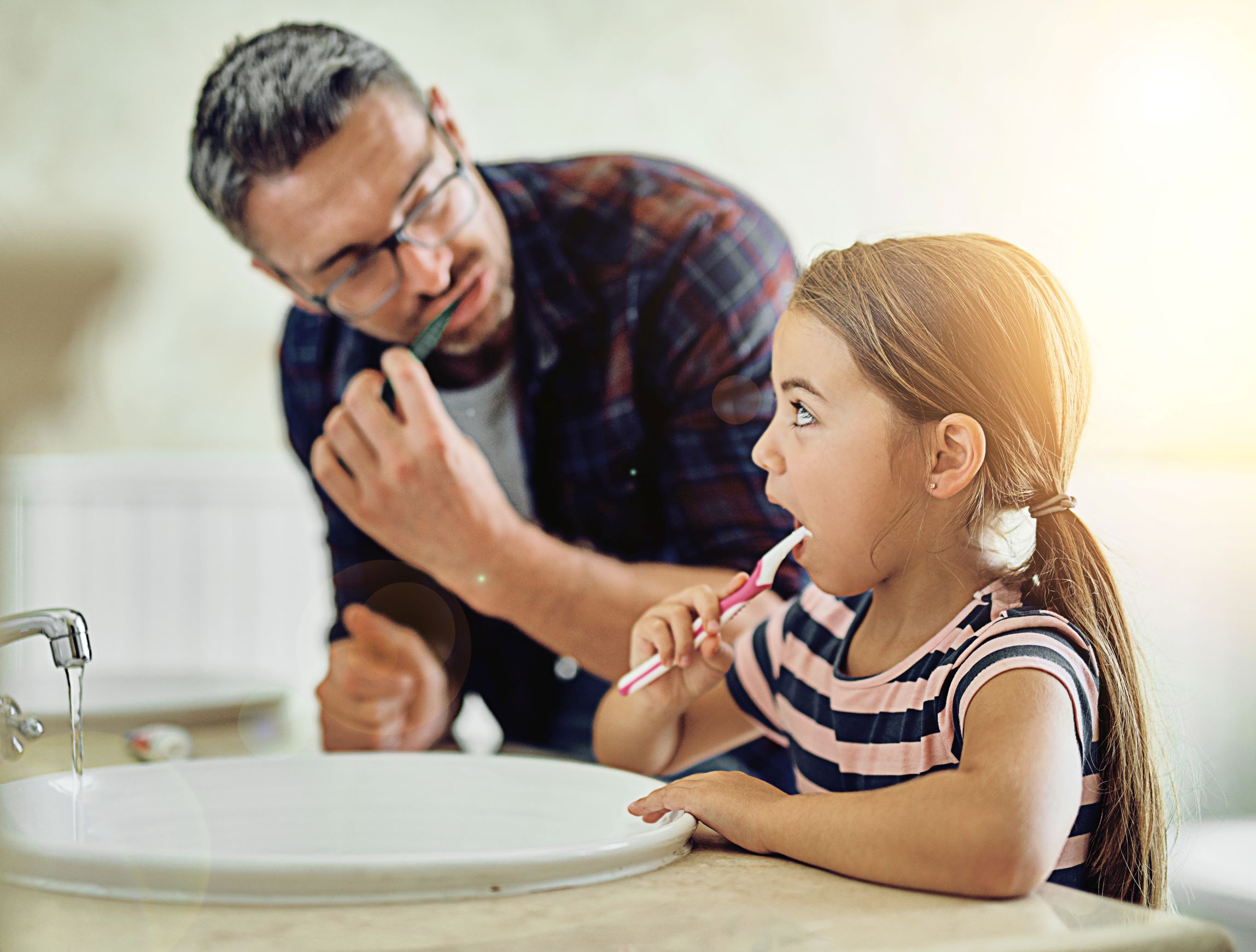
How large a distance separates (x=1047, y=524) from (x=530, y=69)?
1.01 m

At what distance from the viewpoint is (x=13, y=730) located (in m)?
0.60

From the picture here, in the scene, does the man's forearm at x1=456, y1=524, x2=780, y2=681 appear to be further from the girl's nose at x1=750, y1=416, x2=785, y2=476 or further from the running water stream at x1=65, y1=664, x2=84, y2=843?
the running water stream at x1=65, y1=664, x2=84, y2=843

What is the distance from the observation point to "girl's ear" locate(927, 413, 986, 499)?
2.18 feet

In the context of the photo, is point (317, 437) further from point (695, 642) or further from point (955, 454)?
point (955, 454)

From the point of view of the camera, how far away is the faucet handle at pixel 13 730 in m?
0.59

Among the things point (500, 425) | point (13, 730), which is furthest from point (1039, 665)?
point (500, 425)

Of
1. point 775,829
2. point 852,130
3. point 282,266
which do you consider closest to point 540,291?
point 282,266

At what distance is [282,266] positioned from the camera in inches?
43.5

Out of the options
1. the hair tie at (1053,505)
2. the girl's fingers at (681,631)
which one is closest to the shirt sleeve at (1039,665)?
the hair tie at (1053,505)

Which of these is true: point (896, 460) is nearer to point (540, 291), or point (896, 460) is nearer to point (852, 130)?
point (540, 291)

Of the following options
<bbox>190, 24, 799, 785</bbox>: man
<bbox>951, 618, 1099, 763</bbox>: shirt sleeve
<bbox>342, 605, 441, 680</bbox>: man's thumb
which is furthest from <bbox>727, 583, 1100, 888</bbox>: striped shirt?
<bbox>342, 605, 441, 680</bbox>: man's thumb

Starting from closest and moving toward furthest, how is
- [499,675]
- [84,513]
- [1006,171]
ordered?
1. [499,675]
2. [1006,171]
3. [84,513]

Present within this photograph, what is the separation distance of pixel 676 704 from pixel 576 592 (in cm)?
31

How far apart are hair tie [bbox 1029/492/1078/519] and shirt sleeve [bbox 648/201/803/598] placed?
1.34ft
